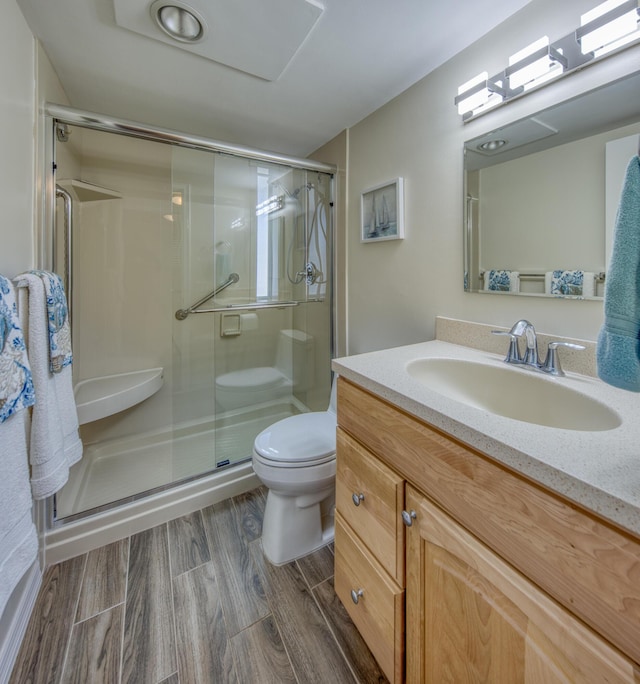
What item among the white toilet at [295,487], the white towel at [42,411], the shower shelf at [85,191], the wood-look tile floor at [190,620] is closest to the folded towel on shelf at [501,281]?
the white toilet at [295,487]

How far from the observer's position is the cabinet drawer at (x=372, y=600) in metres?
0.82

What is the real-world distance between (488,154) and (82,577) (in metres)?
2.25

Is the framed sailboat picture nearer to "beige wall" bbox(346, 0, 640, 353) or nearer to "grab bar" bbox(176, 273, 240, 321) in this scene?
"beige wall" bbox(346, 0, 640, 353)

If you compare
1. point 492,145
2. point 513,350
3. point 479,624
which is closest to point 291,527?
point 479,624

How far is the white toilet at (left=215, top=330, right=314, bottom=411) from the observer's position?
2193 millimetres

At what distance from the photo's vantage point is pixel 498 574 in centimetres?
57

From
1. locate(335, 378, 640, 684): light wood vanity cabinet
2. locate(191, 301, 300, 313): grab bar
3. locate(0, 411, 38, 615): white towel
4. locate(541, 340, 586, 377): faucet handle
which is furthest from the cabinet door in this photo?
locate(191, 301, 300, 313): grab bar

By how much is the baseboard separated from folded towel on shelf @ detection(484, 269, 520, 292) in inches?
75.2

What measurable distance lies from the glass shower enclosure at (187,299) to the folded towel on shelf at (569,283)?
1300mm

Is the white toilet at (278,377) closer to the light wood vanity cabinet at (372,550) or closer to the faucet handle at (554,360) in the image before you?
the light wood vanity cabinet at (372,550)

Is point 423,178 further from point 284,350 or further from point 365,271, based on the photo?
point 284,350

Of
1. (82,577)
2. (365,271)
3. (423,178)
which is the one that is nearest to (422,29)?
(423,178)

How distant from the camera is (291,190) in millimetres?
2055

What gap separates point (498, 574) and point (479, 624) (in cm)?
13
